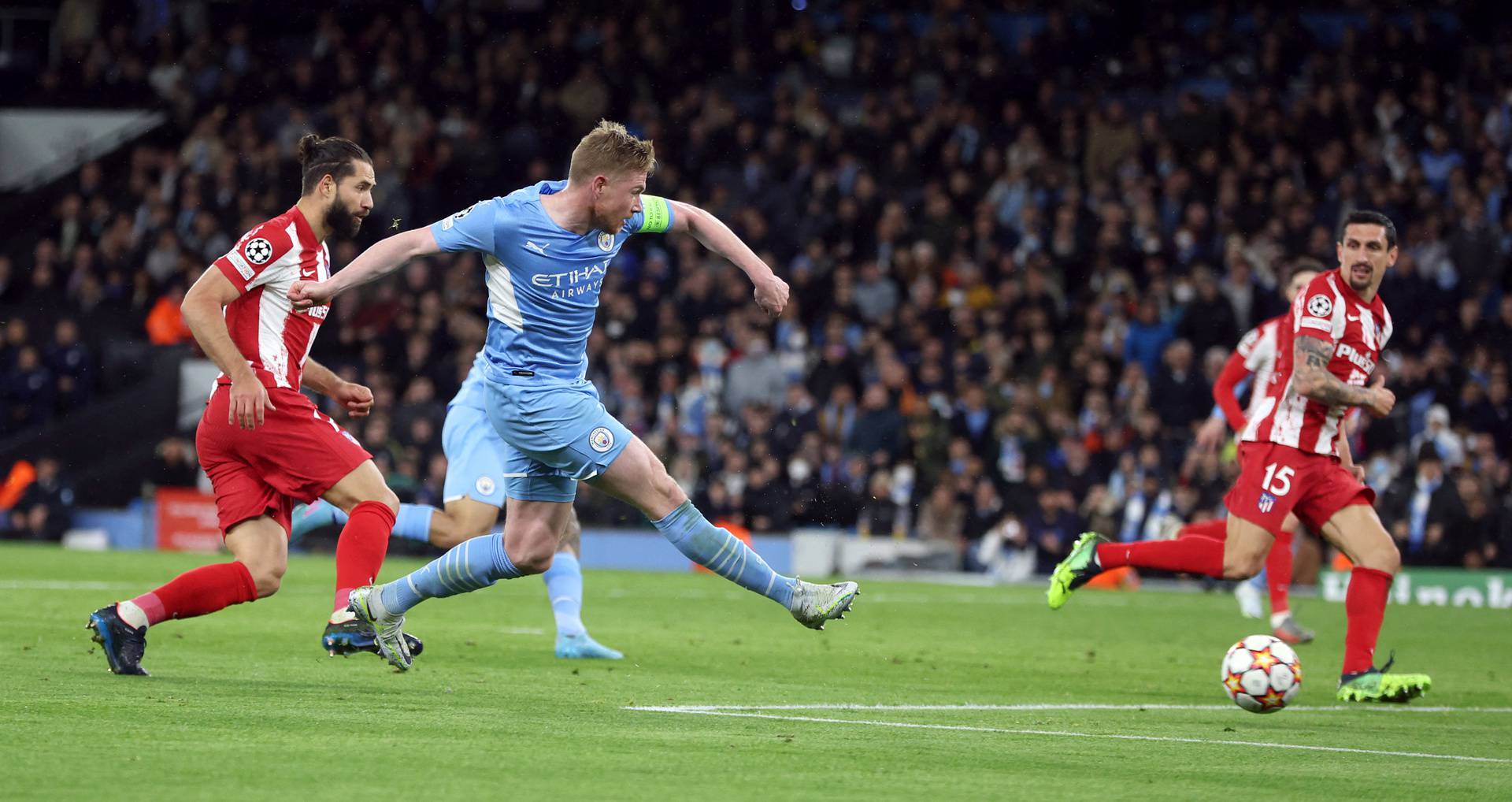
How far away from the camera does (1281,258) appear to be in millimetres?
21859

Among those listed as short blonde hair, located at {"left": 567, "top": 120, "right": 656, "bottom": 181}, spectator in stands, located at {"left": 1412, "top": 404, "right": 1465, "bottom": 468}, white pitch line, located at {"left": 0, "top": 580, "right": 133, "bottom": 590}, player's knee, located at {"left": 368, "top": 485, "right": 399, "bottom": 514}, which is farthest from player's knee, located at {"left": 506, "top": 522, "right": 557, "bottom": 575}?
spectator in stands, located at {"left": 1412, "top": 404, "right": 1465, "bottom": 468}

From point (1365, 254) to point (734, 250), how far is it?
3.37m

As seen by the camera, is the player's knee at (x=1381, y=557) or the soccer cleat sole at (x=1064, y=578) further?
the soccer cleat sole at (x=1064, y=578)

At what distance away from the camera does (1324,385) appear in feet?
30.3

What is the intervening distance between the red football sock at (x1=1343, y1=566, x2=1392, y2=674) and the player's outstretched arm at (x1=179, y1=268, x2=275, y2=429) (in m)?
5.03

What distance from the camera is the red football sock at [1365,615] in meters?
9.26

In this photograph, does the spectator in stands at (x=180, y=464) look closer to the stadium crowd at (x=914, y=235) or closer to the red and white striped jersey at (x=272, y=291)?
the stadium crowd at (x=914, y=235)

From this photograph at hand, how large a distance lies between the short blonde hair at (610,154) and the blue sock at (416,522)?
11.4ft

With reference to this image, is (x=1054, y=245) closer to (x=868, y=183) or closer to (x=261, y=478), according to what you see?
(x=868, y=183)

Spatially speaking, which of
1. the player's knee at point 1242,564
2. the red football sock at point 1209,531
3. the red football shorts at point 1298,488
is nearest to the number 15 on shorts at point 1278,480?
the red football shorts at point 1298,488

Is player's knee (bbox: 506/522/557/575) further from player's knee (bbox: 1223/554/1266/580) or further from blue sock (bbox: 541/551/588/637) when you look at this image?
player's knee (bbox: 1223/554/1266/580)

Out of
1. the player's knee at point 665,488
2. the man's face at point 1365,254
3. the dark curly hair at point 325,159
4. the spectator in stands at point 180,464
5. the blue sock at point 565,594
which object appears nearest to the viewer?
the player's knee at point 665,488

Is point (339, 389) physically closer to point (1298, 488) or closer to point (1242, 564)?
point (1242, 564)

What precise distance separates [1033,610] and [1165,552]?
632cm
